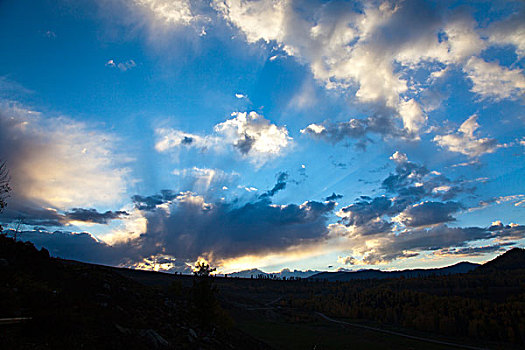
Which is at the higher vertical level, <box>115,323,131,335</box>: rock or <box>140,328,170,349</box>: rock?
<box>115,323,131,335</box>: rock

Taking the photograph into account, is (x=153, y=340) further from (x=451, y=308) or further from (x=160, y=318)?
(x=451, y=308)

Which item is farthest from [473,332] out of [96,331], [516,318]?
[96,331]

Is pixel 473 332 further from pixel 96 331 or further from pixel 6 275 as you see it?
pixel 6 275

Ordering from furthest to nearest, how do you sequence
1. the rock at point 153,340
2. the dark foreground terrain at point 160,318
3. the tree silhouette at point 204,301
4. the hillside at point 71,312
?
1. the tree silhouette at point 204,301
2. the rock at point 153,340
3. the dark foreground terrain at point 160,318
4. the hillside at point 71,312

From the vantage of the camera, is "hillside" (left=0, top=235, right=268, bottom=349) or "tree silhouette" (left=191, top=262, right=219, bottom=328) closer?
"hillside" (left=0, top=235, right=268, bottom=349)

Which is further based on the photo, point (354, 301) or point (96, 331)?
point (354, 301)

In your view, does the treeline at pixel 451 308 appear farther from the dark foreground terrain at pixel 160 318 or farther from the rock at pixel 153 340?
the rock at pixel 153 340

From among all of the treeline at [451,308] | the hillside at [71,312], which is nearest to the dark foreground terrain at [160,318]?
the hillside at [71,312]

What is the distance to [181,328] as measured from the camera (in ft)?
81.6

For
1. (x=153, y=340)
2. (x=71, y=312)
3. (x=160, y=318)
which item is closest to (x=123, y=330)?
(x=153, y=340)

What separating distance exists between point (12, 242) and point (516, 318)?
102m

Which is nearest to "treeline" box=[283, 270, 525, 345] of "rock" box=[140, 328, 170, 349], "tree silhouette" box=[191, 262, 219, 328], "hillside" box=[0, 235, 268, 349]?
"tree silhouette" box=[191, 262, 219, 328]

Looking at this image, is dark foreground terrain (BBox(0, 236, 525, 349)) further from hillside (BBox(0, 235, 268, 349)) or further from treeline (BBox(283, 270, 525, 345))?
treeline (BBox(283, 270, 525, 345))

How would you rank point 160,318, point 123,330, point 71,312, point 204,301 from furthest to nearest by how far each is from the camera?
point 204,301
point 160,318
point 123,330
point 71,312
